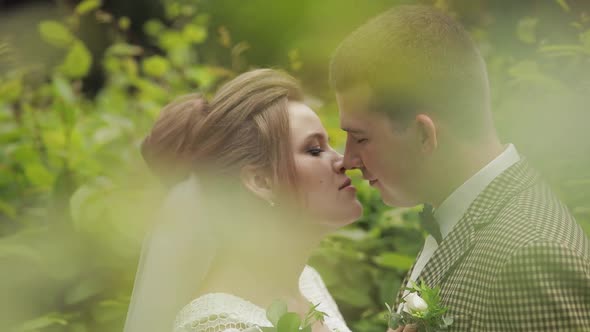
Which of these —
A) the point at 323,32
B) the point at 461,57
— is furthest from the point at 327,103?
the point at 323,32

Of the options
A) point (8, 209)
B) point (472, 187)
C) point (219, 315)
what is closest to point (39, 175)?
point (8, 209)

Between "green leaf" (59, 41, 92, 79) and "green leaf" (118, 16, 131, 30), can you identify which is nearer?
"green leaf" (59, 41, 92, 79)

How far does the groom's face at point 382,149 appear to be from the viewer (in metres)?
2.40

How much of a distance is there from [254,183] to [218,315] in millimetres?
488

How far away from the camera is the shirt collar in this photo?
2348 mm

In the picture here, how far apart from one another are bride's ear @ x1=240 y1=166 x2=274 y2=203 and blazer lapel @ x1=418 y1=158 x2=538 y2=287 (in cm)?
70

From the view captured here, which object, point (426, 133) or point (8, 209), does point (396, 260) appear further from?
point (8, 209)

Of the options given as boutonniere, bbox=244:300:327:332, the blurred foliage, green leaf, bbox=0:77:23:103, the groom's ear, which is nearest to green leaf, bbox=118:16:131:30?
the blurred foliage

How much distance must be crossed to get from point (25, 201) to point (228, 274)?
61.9 inches

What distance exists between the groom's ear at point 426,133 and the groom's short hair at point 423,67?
0.04 metres

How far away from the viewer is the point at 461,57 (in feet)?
7.84

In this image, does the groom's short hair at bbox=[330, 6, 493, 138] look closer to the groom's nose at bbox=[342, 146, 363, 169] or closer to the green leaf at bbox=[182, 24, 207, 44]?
the groom's nose at bbox=[342, 146, 363, 169]

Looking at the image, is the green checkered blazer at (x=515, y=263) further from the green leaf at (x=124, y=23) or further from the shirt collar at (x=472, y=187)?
the green leaf at (x=124, y=23)

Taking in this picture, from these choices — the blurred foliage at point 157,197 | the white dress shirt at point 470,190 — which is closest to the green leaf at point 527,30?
the blurred foliage at point 157,197
